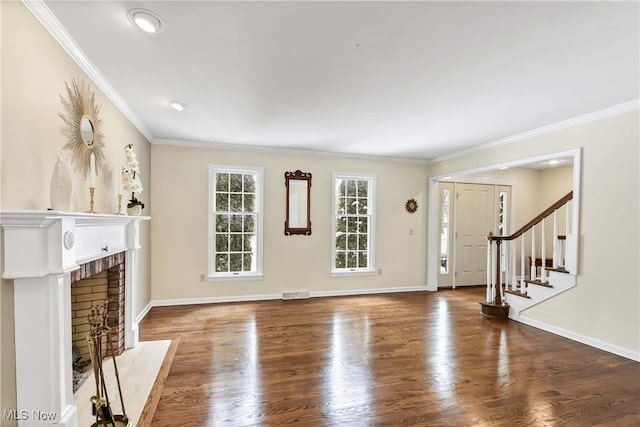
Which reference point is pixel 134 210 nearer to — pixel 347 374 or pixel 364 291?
pixel 347 374

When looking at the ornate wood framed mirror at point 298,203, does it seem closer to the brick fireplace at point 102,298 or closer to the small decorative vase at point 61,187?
the brick fireplace at point 102,298

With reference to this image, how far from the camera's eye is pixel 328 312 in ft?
14.2

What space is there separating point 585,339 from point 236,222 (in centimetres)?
461

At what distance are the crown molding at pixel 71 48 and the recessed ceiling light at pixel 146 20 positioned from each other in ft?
1.45

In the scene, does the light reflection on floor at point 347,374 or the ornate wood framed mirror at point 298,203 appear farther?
the ornate wood framed mirror at point 298,203

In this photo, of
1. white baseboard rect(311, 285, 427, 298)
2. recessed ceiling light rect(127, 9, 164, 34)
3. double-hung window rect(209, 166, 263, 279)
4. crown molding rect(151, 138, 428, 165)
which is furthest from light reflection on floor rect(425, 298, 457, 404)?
recessed ceiling light rect(127, 9, 164, 34)

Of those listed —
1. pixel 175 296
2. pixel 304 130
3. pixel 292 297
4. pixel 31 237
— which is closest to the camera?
pixel 31 237

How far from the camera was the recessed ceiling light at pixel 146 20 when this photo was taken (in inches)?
68.1

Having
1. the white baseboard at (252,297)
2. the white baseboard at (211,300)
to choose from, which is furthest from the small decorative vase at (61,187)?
the white baseboard at (211,300)

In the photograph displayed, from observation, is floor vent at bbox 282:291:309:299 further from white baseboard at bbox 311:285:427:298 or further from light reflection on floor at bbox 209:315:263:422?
light reflection on floor at bbox 209:315:263:422

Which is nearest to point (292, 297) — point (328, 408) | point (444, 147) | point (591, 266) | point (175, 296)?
point (175, 296)

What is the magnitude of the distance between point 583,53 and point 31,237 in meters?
3.48

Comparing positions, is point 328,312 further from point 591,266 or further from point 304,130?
point 591,266

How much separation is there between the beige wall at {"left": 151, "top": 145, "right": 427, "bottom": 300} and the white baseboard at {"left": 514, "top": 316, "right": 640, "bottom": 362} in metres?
2.12
